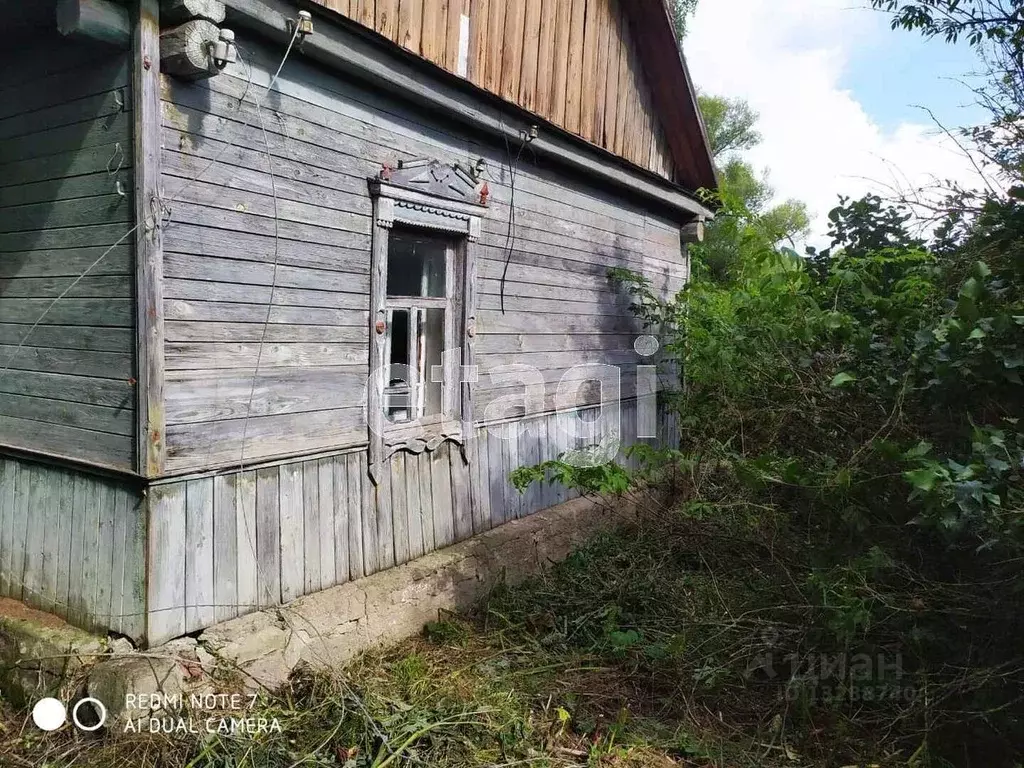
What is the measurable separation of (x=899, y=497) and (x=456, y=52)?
3902mm

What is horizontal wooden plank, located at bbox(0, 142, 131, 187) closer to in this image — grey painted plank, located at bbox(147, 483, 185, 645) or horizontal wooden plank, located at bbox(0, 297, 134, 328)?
horizontal wooden plank, located at bbox(0, 297, 134, 328)

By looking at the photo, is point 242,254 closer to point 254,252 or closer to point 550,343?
point 254,252

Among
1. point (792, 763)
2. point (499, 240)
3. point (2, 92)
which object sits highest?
point (2, 92)

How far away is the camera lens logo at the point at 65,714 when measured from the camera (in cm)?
316

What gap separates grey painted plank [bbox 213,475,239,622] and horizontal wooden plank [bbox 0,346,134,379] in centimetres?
69

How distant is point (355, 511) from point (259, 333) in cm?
124

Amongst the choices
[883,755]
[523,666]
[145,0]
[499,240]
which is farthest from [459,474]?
[145,0]

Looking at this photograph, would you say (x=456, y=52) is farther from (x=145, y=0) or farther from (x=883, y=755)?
(x=883, y=755)

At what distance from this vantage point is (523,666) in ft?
14.0

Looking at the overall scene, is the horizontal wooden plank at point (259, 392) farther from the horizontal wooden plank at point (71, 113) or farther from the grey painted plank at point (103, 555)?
the horizontal wooden plank at point (71, 113)

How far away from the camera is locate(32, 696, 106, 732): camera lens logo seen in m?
3.16

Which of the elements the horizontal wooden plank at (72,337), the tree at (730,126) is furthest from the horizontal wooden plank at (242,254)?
the tree at (730,126)

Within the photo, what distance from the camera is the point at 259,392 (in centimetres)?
375

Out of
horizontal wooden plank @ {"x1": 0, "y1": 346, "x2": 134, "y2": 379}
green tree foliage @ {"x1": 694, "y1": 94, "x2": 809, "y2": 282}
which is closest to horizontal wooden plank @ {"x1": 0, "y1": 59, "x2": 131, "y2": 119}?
horizontal wooden plank @ {"x1": 0, "y1": 346, "x2": 134, "y2": 379}
